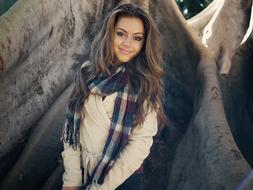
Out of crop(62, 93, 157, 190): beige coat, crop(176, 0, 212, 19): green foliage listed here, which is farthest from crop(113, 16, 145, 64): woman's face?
crop(176, 0, 212, 19): green foliage

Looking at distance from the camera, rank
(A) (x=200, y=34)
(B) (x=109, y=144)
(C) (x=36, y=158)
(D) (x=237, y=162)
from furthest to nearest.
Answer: (A) (x=200, y=34)
(C) (x=36, y=158)
(D) (x=237, y=162)
(B) (x=109, y=144)

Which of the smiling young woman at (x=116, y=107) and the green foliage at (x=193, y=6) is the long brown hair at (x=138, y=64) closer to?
the smiling young woman at (x=116, y=107)

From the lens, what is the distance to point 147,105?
8.19ft

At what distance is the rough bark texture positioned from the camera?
10.9ft

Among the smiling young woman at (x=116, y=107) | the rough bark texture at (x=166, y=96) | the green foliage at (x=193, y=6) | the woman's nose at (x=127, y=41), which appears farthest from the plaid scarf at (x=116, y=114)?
the green foliage at (x=193, y=6)

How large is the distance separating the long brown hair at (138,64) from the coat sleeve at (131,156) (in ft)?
0.38

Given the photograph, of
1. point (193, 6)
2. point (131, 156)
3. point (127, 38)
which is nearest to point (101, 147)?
point (131, 156)

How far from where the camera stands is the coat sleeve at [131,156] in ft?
8.07

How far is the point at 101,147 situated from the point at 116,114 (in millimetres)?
197

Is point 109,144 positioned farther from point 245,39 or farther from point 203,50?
point 245,39

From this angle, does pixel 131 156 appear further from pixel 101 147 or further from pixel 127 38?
pixel 127 38

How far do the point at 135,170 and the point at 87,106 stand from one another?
1.41 feet

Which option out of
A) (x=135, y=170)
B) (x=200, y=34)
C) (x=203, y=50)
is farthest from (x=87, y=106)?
(x=200, y=34)

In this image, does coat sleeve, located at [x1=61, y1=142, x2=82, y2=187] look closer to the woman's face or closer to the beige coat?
the beige coat
